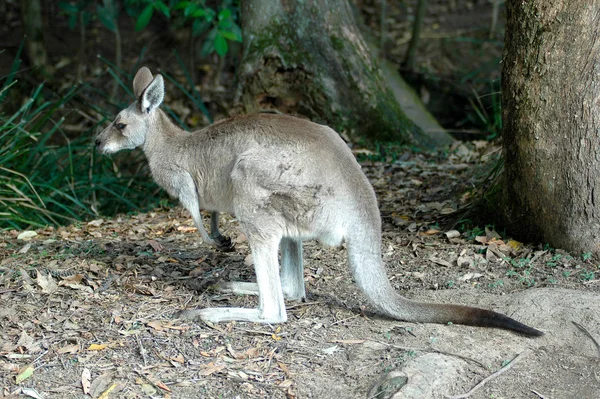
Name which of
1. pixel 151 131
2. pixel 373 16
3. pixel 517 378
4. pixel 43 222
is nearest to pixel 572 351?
pixel 517 378

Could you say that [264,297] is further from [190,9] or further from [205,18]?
[205,18]

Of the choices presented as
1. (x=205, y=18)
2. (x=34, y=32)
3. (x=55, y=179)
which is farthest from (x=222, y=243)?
(x=34, y=32)

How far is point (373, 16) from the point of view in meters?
13.3

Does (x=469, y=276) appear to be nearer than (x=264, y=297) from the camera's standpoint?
No

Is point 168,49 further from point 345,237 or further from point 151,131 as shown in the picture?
point 345,237

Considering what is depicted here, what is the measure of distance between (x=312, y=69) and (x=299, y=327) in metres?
3.83

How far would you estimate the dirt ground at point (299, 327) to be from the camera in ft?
12.1

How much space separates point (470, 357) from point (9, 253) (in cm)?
353

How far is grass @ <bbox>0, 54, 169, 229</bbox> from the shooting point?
6633 mm

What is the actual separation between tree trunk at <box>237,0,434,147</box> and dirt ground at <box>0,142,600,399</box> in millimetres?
2132

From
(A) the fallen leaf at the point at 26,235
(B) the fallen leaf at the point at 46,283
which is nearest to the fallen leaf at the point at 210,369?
(B) the fallen leaf at the point at 46,283

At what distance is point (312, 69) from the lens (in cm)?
749

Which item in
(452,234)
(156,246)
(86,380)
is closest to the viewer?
(86,380)

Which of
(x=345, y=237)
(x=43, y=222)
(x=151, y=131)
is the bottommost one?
(x=43, y=222)
